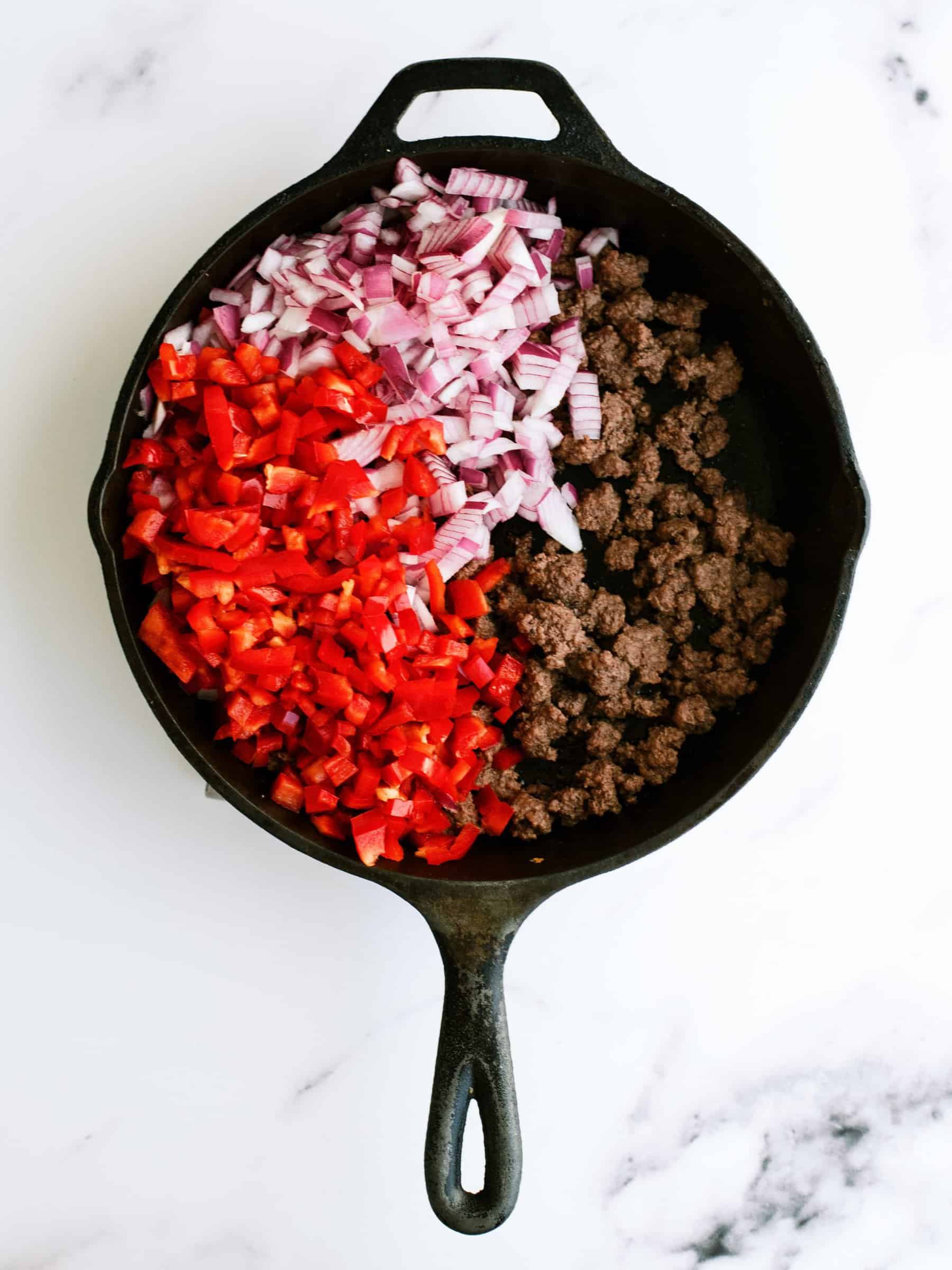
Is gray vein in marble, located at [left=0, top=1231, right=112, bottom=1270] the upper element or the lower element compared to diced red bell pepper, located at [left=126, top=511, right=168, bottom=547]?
lower

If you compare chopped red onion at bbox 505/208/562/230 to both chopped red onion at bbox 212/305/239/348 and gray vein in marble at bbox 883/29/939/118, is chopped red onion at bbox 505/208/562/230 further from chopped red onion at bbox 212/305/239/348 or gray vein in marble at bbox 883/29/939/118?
gray vein in marble at bbox 883/29/939/118

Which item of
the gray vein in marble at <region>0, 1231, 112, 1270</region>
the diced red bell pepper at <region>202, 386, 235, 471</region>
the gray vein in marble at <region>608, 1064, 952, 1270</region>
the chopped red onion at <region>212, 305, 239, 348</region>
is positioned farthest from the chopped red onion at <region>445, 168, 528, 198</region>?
the gray vein in marble at <region>0, 1231, 112, 1270</region>

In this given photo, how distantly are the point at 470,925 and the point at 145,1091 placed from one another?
67 centimetres

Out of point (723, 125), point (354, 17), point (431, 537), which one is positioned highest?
point (354, 17)

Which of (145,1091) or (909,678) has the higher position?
(909,678)

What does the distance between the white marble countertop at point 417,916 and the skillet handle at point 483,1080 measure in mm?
272

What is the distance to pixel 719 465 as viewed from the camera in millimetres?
1496

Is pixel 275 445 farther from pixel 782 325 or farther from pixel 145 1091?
pixel 145 1091

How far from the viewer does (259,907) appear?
61.5 inches

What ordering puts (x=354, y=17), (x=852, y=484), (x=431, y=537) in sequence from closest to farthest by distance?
(x=852, y=484)
(x=431, y=537)
(x=354, y=17)

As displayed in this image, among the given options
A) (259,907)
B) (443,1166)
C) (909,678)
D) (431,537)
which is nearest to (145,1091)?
(259,907)

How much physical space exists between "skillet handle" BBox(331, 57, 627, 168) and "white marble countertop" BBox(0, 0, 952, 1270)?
0.23 meters

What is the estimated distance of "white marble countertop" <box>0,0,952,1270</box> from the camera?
4.99ft

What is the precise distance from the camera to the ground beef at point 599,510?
1.45 metres
